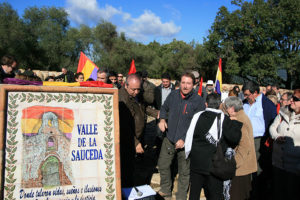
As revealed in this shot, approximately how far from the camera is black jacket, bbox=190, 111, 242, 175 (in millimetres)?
3082

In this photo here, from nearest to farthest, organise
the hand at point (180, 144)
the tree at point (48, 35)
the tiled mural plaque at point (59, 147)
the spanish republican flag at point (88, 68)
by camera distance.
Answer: the tiled mural plaque at point (59, 147) < the hand at point (180, 144) < the spanish republican flag at point (88, 68) < the tree at point (48, 35)

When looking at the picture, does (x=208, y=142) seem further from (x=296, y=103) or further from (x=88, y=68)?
(x=88, y=68)

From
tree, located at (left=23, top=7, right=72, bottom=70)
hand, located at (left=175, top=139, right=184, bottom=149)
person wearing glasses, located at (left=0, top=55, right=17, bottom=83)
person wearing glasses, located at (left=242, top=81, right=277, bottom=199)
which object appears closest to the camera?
hand, located at (left=175, top=139, right=184, bottom=149)

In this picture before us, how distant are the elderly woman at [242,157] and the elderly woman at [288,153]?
1.54 ft

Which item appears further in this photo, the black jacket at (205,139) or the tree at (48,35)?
the tree at (48,35)

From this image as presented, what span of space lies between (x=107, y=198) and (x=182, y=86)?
6.61 feet

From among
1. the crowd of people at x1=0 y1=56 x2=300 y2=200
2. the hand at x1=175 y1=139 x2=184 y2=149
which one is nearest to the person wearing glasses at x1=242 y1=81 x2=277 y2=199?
the crowd of people at x1=0 y1=56 x2=300 y2=200

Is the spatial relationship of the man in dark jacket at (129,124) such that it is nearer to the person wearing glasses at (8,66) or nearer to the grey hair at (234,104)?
the grey hair at (234,104)

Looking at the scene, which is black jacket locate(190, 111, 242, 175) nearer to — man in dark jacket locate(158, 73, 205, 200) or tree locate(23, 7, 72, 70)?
man in dark jacket locate(158, 73, 205, 200)

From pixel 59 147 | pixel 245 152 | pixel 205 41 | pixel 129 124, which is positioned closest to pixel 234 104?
pixel 245 152

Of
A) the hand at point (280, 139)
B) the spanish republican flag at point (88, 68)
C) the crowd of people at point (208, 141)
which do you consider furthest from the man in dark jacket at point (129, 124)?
the spanish republican flag at point (88, 68)

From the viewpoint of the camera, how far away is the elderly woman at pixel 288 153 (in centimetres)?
326

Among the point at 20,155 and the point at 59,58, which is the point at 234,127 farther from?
the point at 59,58

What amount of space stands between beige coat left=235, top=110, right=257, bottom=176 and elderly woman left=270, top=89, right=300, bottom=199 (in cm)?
48
